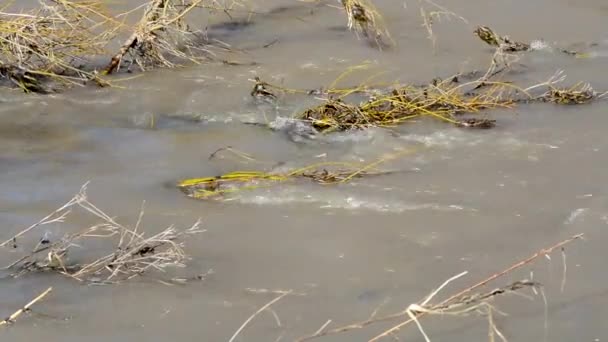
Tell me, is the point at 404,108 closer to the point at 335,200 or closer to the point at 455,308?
the point at 335,200

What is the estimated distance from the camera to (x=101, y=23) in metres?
4.49

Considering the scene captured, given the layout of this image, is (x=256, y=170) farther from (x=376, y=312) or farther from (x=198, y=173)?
(x=376, y=312)

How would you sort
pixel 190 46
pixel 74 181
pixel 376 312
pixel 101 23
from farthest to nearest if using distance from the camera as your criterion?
1. pixel 190 46
2. pixel 101 23
3. pixel 74 181
4. pixel 376 312

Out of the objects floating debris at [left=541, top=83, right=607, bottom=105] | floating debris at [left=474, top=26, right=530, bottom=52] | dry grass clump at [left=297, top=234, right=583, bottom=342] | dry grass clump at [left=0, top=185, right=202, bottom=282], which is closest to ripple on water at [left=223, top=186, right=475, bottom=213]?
dry grass clump at [left=0, top=185, right=202, bottom=282]

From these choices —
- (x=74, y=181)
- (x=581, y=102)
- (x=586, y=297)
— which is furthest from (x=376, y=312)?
(x=581, y=102)

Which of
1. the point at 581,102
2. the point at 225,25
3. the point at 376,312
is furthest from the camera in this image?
the point at 225,25

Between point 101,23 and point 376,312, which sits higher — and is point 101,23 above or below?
above

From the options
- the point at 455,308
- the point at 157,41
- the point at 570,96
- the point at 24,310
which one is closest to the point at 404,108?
the point at 570,96

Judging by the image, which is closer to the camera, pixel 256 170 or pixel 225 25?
pixel 256 170

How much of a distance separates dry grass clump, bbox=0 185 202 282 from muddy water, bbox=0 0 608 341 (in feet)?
0.16

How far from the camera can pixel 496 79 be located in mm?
4523

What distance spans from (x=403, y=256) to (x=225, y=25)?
8.36 feet

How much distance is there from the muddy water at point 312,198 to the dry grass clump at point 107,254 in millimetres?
49

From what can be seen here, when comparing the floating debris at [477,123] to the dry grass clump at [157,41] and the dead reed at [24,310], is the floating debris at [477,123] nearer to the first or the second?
the dry grass clump at [157,41]
